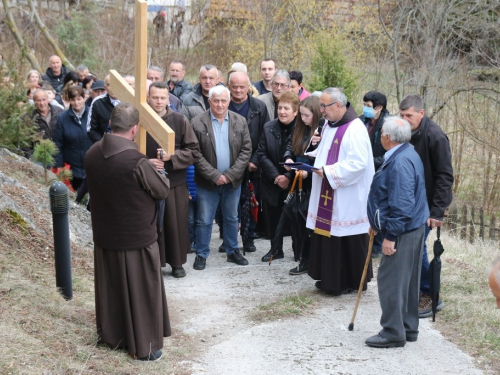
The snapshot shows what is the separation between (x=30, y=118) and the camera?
923 cm

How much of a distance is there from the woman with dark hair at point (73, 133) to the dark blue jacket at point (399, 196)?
501cm

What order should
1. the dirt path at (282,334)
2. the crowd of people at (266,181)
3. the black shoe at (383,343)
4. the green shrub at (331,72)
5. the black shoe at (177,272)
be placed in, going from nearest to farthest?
the crowd of people at (266,181) → the dirt path at (282,334) → the black shoe at (383,343) → the black shoe at (177,272) → the green shrub at (331,72)

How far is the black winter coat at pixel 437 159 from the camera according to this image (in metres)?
6.07

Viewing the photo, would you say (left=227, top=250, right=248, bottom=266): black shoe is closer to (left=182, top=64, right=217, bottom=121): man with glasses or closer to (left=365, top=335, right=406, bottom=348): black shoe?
(left=182, top=64, right=217, bottom=121): man with glasses

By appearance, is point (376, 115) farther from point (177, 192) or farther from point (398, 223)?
point (398, 223)

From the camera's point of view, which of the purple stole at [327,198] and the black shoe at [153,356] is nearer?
the black shoe at [153,356]

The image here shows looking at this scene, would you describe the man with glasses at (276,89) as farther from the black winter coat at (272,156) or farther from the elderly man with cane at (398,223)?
the elderly man with cane at (398,223)

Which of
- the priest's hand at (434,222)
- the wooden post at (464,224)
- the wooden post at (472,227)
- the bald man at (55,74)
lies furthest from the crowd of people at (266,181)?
the wooden post at (464,224)

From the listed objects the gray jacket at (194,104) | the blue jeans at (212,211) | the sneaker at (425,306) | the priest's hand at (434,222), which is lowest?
the sneaker at (425,306)

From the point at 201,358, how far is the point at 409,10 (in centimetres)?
1283

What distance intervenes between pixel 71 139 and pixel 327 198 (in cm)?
417

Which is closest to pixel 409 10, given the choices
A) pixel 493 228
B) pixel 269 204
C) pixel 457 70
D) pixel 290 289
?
pixel 457 70

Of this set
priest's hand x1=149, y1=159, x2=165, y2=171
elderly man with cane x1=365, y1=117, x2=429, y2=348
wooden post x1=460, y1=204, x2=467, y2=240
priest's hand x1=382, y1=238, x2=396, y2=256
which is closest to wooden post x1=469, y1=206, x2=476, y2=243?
wooden post x1=460, y1=204, x2=467, y2=240

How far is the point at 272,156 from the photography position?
776 cm
